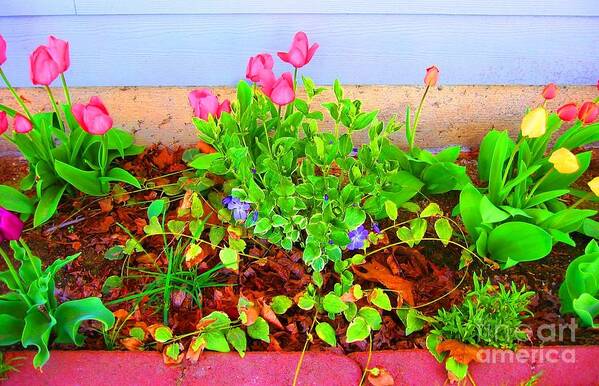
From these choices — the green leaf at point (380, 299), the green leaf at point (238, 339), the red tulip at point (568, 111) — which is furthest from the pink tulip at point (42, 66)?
the red tulip at point (568, 111)

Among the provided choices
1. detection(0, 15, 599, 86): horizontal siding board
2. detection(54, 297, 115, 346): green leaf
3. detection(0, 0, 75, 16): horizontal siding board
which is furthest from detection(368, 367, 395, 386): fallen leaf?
detection(0, 0, 75, 16): horizontal siding board

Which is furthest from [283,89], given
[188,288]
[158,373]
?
[158,373]

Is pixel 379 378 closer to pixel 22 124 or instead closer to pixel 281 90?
pixel 281 90

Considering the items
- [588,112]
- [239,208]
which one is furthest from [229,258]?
[588,112]

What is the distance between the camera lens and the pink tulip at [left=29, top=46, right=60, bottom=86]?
1.57 meters

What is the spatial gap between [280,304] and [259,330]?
0.10 m

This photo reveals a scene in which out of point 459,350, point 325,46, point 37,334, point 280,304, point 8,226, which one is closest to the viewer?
point 8,226

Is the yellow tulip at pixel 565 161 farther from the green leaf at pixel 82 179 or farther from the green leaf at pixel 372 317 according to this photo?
the green leaf at pixel 82 179

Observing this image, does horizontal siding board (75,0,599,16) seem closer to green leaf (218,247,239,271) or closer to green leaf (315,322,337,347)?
green leaf (218,247,239,271)

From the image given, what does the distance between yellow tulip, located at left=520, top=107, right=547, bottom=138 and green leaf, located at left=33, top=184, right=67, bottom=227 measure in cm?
142

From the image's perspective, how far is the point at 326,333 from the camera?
164 cm

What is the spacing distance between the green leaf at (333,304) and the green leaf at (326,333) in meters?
0.05

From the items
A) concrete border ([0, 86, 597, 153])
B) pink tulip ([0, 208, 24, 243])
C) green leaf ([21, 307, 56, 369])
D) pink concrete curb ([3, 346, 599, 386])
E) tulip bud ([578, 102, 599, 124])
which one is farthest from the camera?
concrete border ([0, 86, 597, 153])

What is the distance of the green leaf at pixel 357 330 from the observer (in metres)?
1.60
